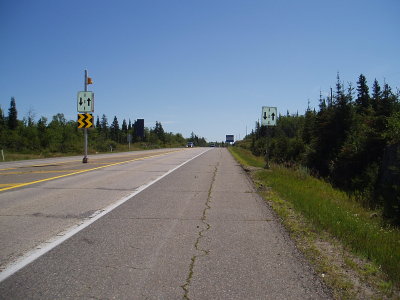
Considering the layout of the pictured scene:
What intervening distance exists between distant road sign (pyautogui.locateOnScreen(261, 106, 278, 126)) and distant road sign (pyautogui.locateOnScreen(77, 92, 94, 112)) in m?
12.0

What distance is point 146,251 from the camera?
518 cm

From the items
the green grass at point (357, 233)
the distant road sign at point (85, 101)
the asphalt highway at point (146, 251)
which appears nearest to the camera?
the asphalt highway at point (146, 251)

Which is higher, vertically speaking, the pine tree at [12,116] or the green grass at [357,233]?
the pine tree at [12,116]

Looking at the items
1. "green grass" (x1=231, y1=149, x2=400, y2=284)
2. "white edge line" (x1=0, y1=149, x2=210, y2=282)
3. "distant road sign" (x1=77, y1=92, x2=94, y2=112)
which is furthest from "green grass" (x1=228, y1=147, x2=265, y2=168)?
"white edge line" (x1=0, y1=149, x2=210, y2=282)

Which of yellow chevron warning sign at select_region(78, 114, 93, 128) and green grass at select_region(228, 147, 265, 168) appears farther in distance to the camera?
green grass at select_region(228, 147, 265, 168)

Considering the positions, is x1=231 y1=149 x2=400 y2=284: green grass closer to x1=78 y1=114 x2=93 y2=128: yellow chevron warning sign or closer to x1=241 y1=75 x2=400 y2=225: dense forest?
x1=241 y1=75 x2=400 y2=225: dense forest

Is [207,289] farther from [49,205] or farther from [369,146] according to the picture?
[369,146]

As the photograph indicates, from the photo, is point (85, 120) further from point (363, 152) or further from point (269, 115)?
point (363, 152)

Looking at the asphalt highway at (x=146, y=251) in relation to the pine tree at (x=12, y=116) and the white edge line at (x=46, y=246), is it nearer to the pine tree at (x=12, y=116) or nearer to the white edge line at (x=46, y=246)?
the white edge line at (x=46, y=246)

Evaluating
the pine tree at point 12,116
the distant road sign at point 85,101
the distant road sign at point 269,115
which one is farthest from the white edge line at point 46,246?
the pine tree at point 12,116

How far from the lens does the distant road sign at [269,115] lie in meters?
20.1

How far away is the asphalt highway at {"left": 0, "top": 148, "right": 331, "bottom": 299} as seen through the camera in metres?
3.90

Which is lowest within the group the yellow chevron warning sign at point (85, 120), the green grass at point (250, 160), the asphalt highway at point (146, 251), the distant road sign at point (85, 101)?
the asphalt highway at point (146, 251)

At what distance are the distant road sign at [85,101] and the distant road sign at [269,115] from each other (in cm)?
1198
